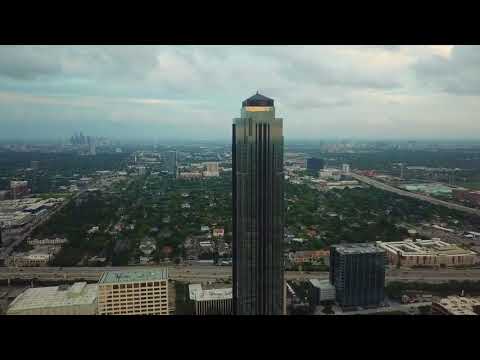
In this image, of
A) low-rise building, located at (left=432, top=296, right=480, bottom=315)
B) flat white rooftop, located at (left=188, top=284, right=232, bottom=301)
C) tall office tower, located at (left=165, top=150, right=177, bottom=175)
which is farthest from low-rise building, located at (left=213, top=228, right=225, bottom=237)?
low-rise building, located at (left=432, top=296, right=480, bottom=315)

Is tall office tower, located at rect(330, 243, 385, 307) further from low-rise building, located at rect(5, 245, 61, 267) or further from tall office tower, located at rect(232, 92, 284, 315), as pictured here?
low-rise building, located at rect(5, 245, 61, 267)

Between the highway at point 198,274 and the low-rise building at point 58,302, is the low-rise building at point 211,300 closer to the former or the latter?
the highway at point 198,274

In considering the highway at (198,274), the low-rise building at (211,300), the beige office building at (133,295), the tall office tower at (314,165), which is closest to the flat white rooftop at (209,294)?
the low-rise building at (211,300)

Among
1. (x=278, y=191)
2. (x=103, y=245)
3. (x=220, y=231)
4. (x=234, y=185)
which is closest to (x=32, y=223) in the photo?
(x=103, y=245)

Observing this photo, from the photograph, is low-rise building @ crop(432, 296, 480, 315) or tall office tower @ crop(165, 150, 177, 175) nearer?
low-rise building @ crop(432, 296, 480, 315)

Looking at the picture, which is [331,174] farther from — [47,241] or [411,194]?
[47,241]
